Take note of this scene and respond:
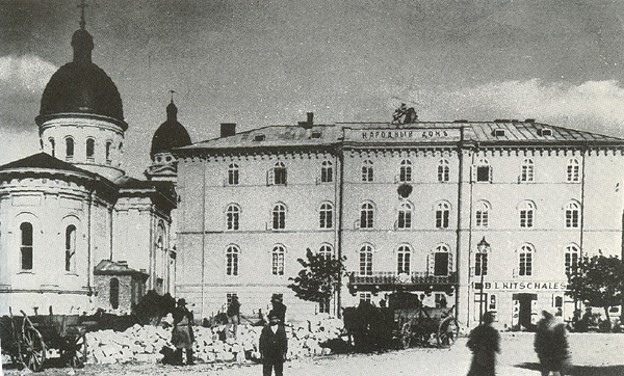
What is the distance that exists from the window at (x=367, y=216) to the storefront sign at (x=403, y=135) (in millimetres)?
679

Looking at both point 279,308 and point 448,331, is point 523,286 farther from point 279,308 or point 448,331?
point 279,308

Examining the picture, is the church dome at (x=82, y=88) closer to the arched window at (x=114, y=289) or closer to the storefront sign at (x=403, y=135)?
the arched window at (x=114, y=289)

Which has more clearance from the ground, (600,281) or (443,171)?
(443,171)

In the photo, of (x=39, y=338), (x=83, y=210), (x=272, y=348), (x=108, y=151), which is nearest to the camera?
(x=272, y=348)

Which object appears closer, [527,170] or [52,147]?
[52,147]

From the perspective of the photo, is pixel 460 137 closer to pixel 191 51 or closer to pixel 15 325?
pixel 191 51

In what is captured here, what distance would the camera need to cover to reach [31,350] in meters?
7.39

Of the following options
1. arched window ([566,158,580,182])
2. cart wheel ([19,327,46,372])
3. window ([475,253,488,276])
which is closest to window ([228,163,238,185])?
cart wheel ([19,327,46,372])

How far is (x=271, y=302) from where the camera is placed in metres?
7.80

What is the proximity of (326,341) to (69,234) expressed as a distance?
106 inches

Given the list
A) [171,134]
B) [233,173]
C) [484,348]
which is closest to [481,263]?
[484,348]

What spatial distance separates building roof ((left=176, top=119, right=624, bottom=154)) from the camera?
7215 millimetres

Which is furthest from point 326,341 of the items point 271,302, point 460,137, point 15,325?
point 15,325

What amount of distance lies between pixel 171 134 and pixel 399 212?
7.33 feet
